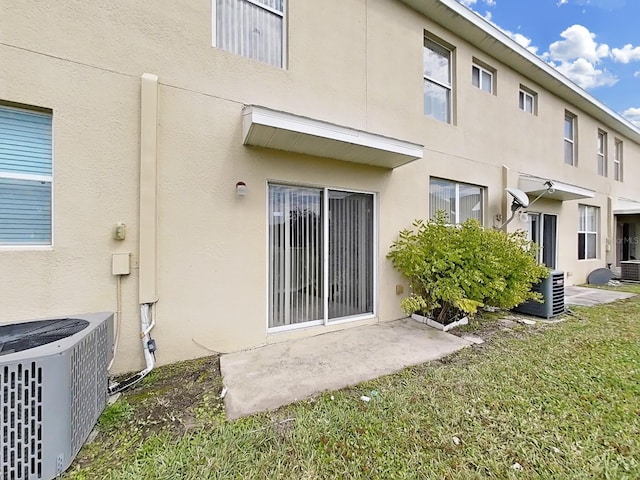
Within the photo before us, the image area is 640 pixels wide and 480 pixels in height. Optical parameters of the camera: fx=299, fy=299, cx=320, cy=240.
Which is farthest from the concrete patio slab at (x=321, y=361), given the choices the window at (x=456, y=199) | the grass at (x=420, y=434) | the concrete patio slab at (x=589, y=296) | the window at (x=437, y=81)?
the concrete patio slab at (x=589, y=296)

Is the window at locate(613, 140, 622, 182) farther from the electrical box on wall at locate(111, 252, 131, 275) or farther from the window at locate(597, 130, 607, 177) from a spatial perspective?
the electrical box on wall at locate(111, 252, 131, 275)

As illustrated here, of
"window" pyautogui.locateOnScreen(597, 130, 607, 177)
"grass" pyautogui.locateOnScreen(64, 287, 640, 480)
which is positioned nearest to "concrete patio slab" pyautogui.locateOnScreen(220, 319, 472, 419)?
"grass" pyautogui.locateOnScreen(64, 287, 640, 480)

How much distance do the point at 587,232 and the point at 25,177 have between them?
16297mm

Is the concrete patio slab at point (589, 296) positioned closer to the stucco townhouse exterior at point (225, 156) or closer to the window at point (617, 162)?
the stucco townhouse exterior at point (225, 156)

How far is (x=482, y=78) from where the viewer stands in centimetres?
815

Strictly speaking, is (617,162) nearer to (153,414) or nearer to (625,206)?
(625,206)

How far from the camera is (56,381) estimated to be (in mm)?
2197

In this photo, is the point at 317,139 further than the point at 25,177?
Yes

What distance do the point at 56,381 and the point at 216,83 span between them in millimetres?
3986

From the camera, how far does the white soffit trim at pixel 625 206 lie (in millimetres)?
12387

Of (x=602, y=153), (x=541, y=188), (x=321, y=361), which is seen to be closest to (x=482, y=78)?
(x=541, y=188)

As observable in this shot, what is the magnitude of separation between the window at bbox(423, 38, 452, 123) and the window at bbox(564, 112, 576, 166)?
653 centimetres

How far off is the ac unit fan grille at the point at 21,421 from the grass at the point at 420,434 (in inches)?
13.4

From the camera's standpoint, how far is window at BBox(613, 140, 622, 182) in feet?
43.5
